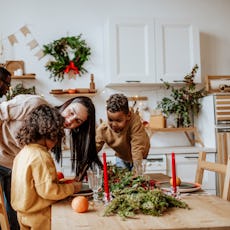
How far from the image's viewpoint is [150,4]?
4785 mm

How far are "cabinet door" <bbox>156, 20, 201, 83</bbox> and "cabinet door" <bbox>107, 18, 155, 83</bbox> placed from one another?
0.32ft

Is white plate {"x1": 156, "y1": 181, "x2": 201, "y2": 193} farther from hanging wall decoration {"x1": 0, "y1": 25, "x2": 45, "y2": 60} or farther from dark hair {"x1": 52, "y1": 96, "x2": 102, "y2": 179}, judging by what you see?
hanging wall decoration {"x1": 0, "y1": 25, "x2": 45, "y2": 60}

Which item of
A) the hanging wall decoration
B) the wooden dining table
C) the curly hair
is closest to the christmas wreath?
the hanging wall decoration

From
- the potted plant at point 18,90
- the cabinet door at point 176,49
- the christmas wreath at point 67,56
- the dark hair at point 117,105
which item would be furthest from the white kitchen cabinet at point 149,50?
the dark hair at point 117,105

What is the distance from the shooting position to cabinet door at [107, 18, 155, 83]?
4.29 m

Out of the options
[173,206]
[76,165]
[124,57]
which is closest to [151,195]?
[173,206]

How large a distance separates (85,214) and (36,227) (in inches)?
13.2

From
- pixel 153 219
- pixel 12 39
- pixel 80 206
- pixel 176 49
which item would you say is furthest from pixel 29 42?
pixel 153 219

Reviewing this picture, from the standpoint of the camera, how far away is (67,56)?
455cm

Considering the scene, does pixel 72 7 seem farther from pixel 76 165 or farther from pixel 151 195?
pixel 151 195

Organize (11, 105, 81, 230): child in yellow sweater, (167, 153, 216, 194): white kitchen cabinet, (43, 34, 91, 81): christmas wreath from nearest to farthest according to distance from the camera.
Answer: (11, 105, 81, 230): child in yellow sweater
(167, 153, 216, 194): white kitchen cabinet
(43, 34, 91, 81): christmas wreath

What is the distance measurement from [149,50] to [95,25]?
772 millimetres

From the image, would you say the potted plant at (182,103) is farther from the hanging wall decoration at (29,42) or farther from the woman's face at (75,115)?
the woman's face at (75,115)

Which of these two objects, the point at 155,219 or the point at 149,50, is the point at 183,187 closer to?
the point at 155,219
